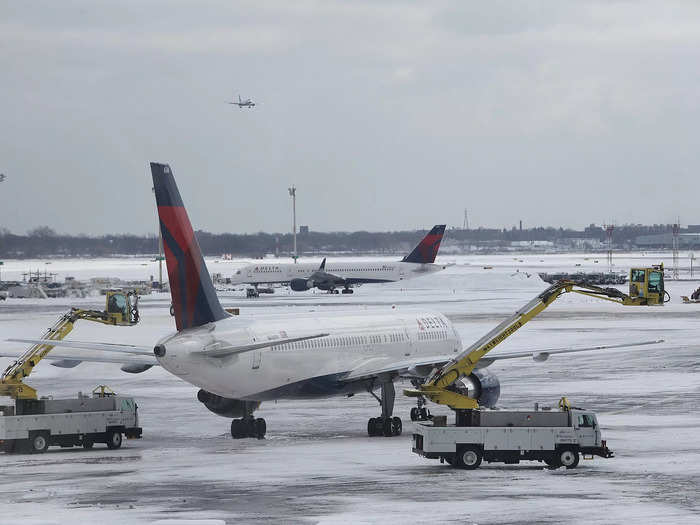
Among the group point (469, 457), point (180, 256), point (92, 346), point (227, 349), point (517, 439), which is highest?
point (180, 256)

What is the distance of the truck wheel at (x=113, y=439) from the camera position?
41.2 metres

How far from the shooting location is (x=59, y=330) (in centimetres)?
4531

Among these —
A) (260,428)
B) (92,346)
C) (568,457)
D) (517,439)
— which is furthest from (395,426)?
(92,346)

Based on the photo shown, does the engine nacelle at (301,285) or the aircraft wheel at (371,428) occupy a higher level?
the engine nacelle at (301,285)

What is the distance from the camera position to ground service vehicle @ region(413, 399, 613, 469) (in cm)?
3481

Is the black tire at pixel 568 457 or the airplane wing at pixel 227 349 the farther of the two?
the airplane wing at pixel 227 349

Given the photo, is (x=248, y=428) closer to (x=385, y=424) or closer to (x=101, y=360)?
(x=385, y=424)

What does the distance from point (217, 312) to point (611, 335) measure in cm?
5006

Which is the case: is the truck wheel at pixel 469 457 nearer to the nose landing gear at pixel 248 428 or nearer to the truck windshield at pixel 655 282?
the truck windshield at pixel 655 282

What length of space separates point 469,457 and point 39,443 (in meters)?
14.1

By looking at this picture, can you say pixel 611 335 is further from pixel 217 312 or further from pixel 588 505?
pixel 588 505

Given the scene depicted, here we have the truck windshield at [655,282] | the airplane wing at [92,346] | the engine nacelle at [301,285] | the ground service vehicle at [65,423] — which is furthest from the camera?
the engine nacelle at [301,285]

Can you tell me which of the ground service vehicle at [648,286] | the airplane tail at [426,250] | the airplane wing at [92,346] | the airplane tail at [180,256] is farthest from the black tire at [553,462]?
the airplane tail at [426,250]

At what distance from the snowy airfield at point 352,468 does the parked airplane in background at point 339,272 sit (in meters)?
86.7
